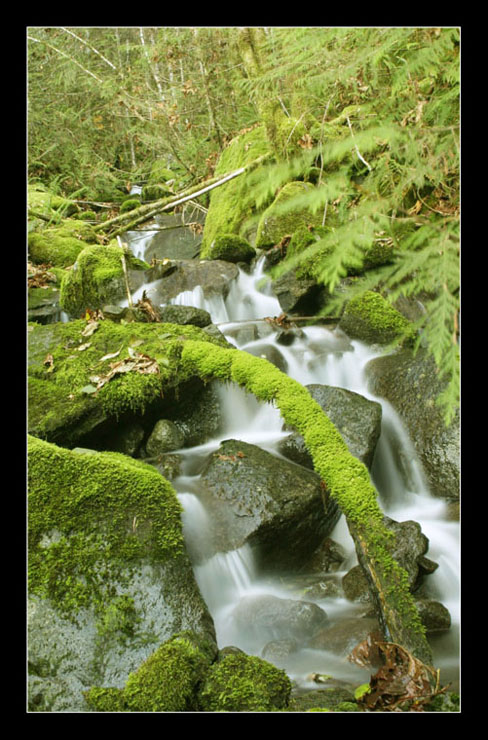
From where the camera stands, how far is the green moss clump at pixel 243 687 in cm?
249

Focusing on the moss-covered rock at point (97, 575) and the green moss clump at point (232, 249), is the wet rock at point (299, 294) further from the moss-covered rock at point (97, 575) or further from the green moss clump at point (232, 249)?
the moss-covered rock at point (97, 575)

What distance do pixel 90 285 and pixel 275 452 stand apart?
3.38 metres

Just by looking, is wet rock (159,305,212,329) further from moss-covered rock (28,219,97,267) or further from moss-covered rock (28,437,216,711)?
moss-covered rock (28,219,97,267)

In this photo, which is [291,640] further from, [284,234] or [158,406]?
[284,234]

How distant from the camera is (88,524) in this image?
318 cm

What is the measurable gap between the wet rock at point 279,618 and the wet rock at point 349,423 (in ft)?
4.67

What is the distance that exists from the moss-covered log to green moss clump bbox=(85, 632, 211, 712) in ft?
3.87

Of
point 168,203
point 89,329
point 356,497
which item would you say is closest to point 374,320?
point 89,329

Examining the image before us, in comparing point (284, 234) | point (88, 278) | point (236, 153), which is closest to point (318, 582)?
point (88, 278)

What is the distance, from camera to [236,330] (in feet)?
23.9

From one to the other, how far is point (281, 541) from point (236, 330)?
142 inches

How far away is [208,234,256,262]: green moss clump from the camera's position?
908 cm

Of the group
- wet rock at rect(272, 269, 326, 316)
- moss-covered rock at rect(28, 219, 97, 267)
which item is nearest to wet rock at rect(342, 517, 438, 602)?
wet rock at rect(272, 269, 326, 316)

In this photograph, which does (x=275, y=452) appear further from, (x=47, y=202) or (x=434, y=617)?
(x=47, y=202)
